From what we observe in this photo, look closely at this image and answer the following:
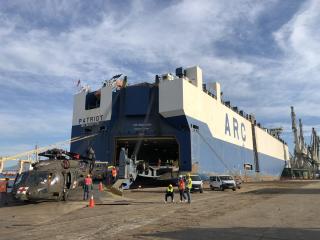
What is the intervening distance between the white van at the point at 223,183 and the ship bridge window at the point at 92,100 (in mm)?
18905

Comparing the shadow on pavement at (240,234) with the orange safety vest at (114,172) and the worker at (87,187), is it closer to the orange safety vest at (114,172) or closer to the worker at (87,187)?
the worker at (87,187)

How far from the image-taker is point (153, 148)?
49719 millimetres

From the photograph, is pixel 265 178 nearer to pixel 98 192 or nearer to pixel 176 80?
pixel 176 80

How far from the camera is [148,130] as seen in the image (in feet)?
135

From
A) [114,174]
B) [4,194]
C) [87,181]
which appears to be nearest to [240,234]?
[87,181]

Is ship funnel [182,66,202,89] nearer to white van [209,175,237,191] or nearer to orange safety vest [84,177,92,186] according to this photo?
white van [209,175,237,191]

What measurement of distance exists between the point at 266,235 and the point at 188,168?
101 feet

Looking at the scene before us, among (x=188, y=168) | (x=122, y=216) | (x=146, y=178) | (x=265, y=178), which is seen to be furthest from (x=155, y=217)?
(x=265, y=178)

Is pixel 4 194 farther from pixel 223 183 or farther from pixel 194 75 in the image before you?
pixel 194 75

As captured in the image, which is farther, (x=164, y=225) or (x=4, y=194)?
(x=4, y=194)

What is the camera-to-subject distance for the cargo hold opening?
42756 millimetres

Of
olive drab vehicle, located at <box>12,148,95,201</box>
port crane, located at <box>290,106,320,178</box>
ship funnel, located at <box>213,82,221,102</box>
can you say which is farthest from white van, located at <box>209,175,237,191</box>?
port crane, located at <box>290,106,320,178</box>

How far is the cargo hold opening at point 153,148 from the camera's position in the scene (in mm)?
42756

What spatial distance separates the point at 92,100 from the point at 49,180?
90.8 ft
